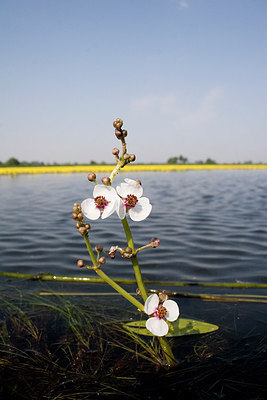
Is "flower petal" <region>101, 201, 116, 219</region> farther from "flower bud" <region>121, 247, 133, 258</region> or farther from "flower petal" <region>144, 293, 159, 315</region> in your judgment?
"flower petal" <region>144, 293, 159, 315</region>

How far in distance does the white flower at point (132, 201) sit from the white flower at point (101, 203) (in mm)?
87

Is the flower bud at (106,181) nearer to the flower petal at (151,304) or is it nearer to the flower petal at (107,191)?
the flower petal at (107,191)

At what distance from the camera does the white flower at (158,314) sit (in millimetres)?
2541

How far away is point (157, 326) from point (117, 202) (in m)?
1.06

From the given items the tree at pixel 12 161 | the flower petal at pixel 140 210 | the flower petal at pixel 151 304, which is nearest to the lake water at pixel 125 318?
the flower petal at pixel 151 304

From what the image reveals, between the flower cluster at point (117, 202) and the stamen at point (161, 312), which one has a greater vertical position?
the flower cluster at point (117, 202)

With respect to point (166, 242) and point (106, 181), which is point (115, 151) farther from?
point (166, 242)

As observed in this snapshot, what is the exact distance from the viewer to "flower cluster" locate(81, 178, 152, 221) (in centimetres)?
248

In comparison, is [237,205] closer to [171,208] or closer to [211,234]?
[171,208]

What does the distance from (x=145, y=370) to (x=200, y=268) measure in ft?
13.5

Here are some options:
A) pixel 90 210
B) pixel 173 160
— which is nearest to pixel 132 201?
pixel 90 210

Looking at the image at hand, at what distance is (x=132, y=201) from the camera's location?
2584 millimetres

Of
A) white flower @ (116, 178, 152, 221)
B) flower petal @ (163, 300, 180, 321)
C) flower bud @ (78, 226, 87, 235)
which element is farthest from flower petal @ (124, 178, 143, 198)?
flower petal @ (163, 300, 180, 321)

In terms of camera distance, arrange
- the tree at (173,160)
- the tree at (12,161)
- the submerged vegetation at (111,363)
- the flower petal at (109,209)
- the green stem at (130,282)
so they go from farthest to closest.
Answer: the tree at (173,160)
the tree at (12,161)
the green stem at (130,282)
the submerged vegetation at (111,363)
the flower petal at (109,209)
